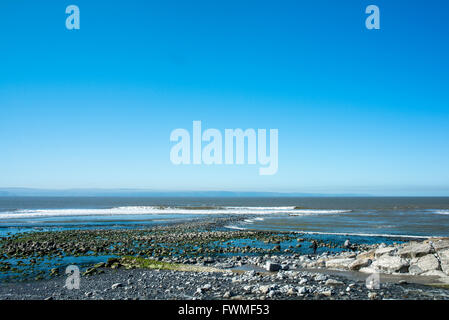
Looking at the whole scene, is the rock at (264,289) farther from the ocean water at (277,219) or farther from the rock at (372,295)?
the ocean water at (277,219)

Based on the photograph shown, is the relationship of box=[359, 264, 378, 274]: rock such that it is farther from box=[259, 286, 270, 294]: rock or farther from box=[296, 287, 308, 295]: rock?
box=[259, 286, 270, 294]: rock

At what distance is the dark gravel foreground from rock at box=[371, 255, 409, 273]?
2464 mm

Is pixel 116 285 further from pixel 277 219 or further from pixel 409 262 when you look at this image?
pixel 277 219

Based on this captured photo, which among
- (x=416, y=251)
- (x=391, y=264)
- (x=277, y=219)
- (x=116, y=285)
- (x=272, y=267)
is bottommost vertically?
(x=277, y=219)

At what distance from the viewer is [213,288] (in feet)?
41.9

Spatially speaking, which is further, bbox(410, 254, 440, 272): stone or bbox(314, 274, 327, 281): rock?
bbox(410, 254, 440, 272): stone

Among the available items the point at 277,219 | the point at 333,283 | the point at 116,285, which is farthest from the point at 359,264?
the point at 277,219

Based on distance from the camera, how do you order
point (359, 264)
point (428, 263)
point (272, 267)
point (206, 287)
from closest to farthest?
point (206, 287), point (428, 263), point (272, 267), point (359, 264)

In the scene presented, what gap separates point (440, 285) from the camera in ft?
44.2

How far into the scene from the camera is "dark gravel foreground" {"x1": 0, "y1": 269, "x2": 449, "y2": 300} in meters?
11.8

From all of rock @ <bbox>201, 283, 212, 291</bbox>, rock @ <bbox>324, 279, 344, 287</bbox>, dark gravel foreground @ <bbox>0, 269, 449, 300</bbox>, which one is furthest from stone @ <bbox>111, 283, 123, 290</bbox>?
rock @ <bbox>324, 279, 344, 287</bbox>

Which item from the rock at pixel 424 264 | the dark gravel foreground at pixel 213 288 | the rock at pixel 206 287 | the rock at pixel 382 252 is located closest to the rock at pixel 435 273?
the rock at pixel 424 264

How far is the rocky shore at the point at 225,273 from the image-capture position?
40.3 feet

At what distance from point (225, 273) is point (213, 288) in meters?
3.36
